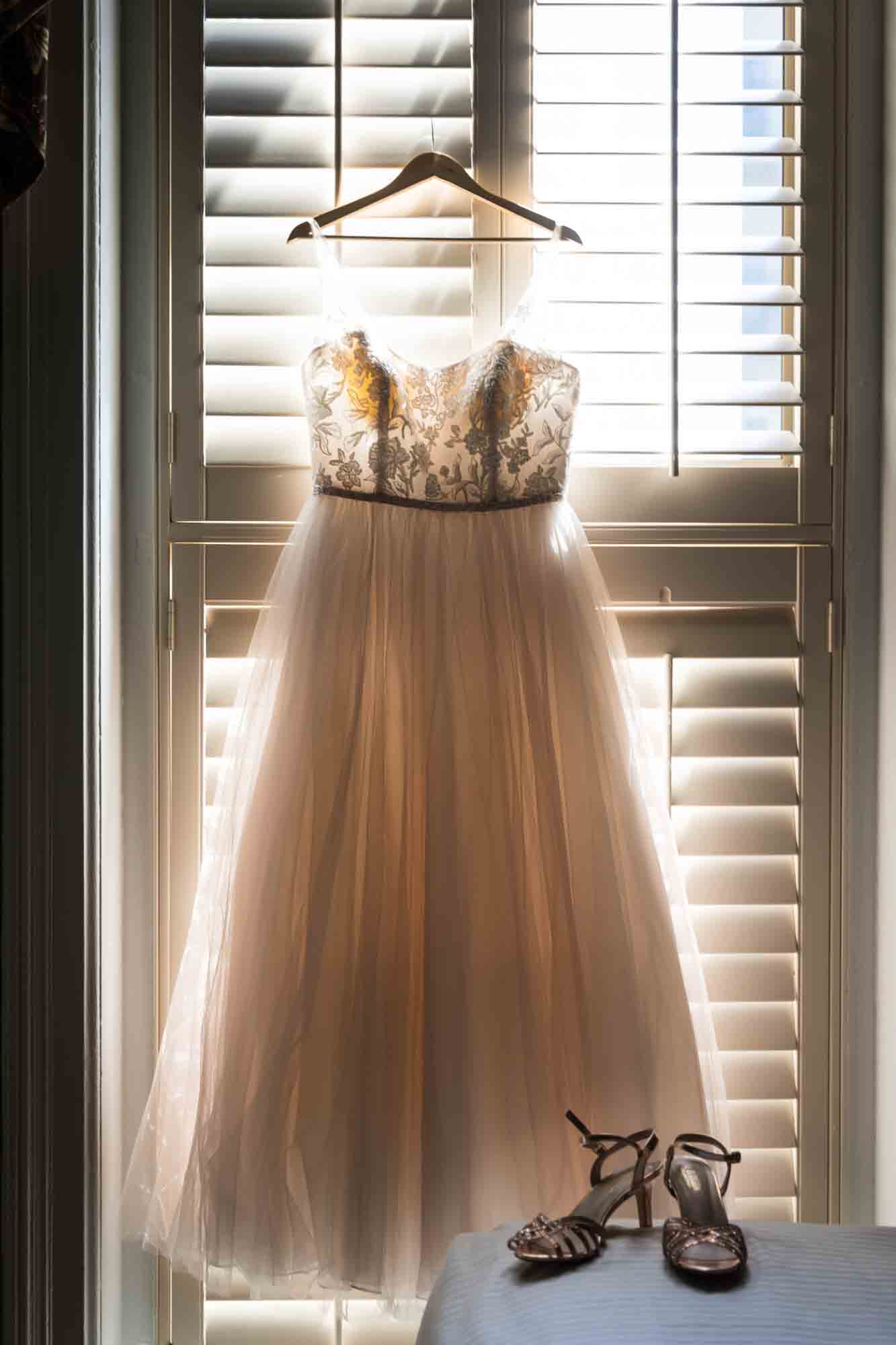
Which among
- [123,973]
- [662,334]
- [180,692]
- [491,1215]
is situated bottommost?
[491,1215]

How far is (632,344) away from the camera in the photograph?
1338 mm

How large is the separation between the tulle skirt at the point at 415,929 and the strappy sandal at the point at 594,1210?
0.08 m

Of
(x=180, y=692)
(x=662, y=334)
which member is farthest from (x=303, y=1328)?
(x=662, y=334)

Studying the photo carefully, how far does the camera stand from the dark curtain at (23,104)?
0.99 m

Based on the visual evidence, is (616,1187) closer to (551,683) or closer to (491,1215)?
(491,1215)

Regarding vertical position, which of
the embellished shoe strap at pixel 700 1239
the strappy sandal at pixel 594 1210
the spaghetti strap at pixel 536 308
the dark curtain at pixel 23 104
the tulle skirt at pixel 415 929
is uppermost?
the dark curtain at pixel 23 104

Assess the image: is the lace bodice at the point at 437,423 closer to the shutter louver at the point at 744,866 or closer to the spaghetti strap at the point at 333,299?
the spaghetti strap at the point at 333,299

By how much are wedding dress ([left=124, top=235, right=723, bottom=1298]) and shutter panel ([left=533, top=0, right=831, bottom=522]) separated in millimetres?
167

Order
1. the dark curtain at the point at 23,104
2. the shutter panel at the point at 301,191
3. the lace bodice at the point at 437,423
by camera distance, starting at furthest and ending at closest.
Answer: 1. the shutter panel at the point at 301,191
2. the lace bodice at the point at 437,423
3. the dark curtain at the point at 23,104

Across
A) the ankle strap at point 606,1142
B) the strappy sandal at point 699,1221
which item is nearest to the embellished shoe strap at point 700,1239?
the strappy sandal at point 699,1221

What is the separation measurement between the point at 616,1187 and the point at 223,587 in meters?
0.86

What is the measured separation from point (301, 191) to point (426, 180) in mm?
173

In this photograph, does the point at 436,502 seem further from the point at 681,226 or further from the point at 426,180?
the point at 681,226

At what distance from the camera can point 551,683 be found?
3.87 ft
